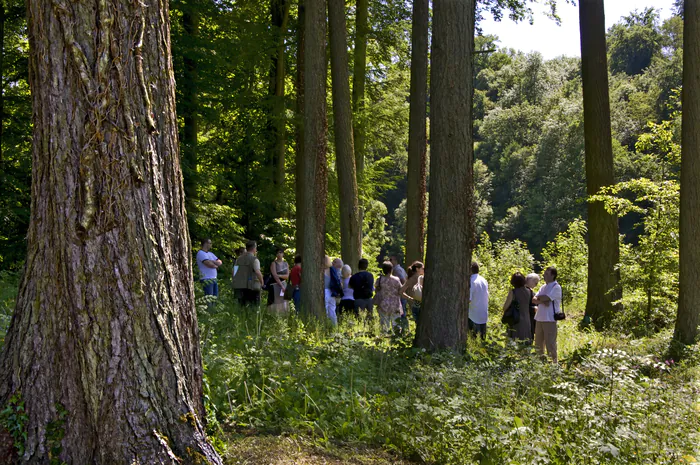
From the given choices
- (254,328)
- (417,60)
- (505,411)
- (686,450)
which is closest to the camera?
(686,450)

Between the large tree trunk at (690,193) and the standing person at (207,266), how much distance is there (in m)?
8.72

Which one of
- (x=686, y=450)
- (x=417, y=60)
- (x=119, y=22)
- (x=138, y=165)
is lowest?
(x=686, y=450)

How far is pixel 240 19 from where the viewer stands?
18.0 m

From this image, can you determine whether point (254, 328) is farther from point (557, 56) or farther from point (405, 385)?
point (557, 56)

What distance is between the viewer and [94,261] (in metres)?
3.43

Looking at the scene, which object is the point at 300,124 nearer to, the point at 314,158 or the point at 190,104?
the point at 190,104

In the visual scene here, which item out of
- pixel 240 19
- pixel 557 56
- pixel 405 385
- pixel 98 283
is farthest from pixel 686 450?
pixel 557 56

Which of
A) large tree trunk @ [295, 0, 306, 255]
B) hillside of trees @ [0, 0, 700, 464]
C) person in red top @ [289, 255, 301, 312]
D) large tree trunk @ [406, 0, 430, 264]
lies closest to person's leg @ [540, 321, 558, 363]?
hillside of trees @ [0, 0, 700, 464]

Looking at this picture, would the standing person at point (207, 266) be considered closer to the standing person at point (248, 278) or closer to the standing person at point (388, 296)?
the standing person at point (248, 278)

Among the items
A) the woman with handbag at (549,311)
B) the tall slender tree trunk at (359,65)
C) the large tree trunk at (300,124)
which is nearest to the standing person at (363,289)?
the large tree trunk at (300,124)

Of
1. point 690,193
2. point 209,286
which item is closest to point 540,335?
point 690,193

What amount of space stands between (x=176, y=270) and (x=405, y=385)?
328cm

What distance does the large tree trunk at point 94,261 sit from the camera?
11.2ft

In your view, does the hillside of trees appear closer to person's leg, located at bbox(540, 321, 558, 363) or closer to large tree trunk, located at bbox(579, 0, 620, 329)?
large tree trunk, located at bbox(579, 0, 620, 329)
